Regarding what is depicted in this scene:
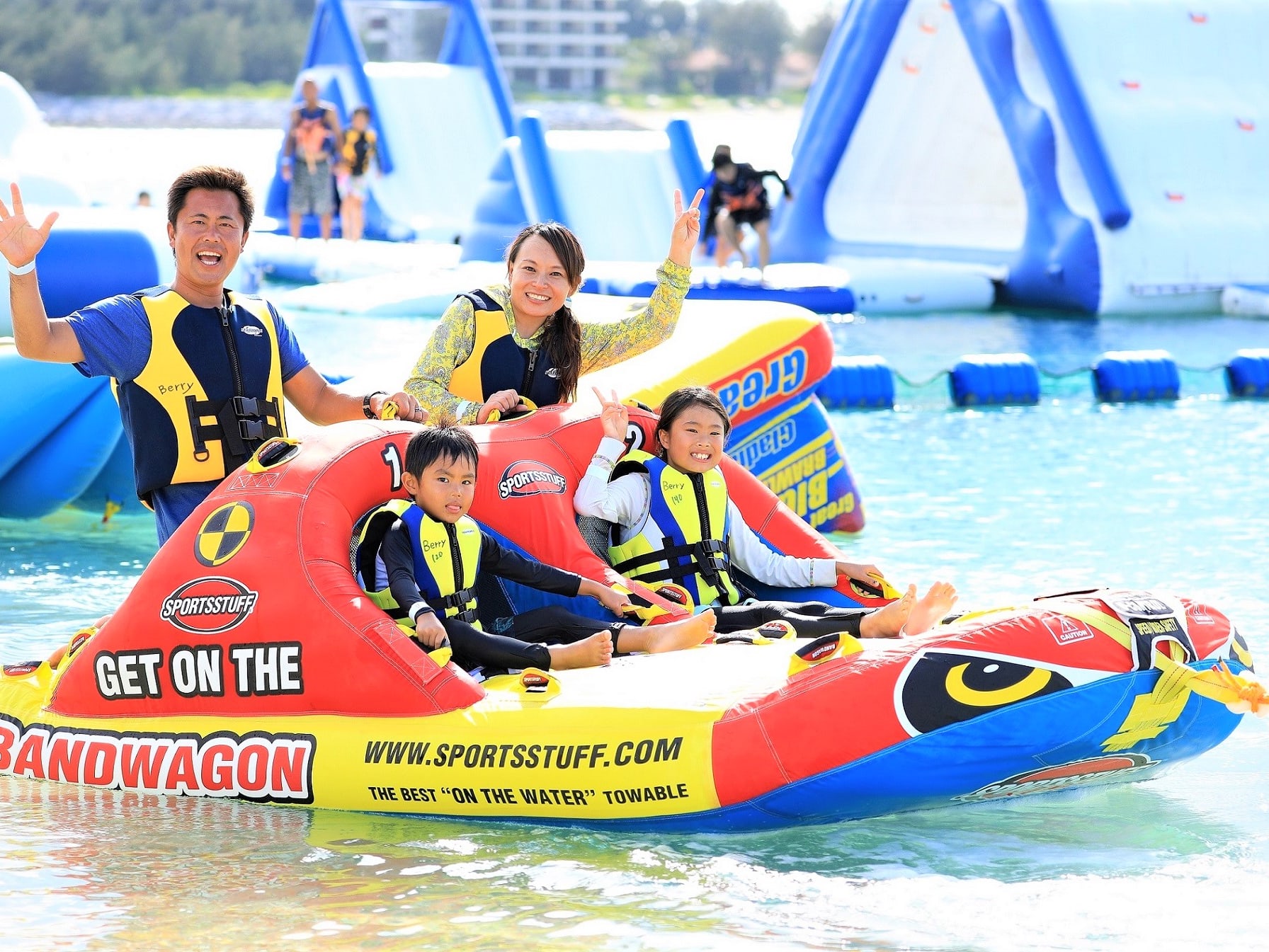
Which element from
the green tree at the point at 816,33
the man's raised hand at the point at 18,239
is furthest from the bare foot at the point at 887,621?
the green tree at the point at 816,33

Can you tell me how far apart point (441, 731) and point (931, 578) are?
227 cm

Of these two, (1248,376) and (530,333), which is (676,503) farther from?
(1248,376)

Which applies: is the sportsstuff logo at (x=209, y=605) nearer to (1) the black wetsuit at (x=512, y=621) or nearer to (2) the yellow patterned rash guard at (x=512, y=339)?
(1) the black wetsuit at (x=512, y=621)

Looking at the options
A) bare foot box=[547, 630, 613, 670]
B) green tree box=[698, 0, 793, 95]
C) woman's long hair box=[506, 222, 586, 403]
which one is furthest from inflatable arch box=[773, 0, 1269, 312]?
green tree box=[698, 0, 793, 95]

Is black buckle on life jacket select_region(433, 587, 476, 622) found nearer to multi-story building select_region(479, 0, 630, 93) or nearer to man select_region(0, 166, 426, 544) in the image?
man select_region(0, 166, 426, 544)

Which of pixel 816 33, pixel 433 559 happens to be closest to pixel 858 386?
pixel 433 559

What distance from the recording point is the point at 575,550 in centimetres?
359

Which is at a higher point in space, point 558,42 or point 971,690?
point 558,42

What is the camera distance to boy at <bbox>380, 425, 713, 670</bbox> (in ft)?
10.7

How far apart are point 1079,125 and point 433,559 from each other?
8318mm

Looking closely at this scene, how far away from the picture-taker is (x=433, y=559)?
3305 mm

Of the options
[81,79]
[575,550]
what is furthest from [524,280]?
[81,79]

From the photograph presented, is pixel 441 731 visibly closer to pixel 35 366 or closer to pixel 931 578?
pixel 931 578

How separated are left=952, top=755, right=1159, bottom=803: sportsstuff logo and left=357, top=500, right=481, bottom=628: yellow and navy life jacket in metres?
1.04
